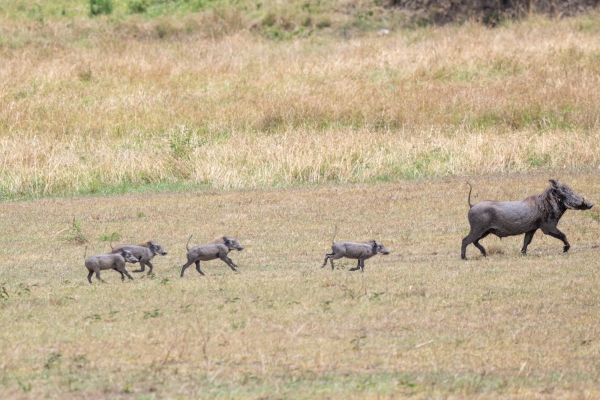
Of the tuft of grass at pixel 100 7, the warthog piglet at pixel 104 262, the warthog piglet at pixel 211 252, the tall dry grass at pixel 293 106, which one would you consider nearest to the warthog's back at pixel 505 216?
the warthog piglet at pixel 211 252

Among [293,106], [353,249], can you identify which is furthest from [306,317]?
[293,106]

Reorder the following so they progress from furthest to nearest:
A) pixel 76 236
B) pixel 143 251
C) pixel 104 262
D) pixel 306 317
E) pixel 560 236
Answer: pixel 76 236 < pixel 560 236 < pixel 143 251 < pixel 104 262 < pixel 306 317

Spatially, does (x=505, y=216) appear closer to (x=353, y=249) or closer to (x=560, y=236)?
(x=560, y=236)

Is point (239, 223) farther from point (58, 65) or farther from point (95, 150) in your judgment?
point (58, 65)

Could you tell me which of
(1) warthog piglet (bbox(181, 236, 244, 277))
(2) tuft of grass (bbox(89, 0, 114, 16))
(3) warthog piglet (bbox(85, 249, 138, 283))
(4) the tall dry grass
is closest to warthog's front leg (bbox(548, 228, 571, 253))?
(1) warthog piglet (bbox(181, 236, 244, 277))

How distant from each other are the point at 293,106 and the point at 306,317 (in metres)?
18.6

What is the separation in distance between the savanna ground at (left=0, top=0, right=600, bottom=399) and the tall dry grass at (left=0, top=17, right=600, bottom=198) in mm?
92

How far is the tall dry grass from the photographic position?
22594 millimetres

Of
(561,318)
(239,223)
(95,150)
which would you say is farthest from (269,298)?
(95,150)

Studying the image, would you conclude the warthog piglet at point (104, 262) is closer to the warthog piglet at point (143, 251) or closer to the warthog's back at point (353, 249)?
the warthog piglet at point (143, 251)

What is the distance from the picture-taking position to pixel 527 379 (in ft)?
26.3

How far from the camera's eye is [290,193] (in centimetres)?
2023

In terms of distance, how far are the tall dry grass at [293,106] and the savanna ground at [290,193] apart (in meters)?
0.09

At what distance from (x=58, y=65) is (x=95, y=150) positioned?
35.9ft
